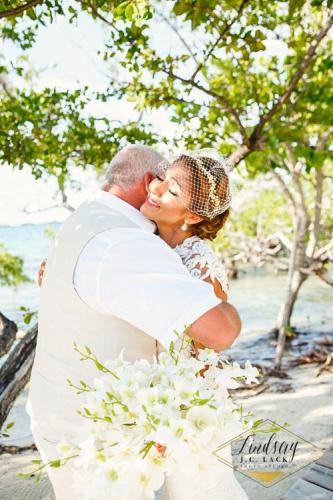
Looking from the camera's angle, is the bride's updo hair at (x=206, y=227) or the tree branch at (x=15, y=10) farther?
the tree branch at (x=15, y=10)

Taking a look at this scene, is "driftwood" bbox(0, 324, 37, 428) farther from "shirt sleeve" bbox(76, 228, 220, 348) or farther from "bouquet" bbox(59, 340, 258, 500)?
"bouquet" bbox(59, 340, 258, 500)

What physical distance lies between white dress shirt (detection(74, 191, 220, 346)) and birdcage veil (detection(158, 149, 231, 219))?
67 centimetres

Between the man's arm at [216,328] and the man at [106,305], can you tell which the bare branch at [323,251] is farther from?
the man's arm at [216,328]

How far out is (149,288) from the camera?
1612 millimetres

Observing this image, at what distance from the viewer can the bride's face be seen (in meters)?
2.28

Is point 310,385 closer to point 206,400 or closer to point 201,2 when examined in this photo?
point 201,2

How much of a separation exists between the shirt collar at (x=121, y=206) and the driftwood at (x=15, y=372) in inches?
80.3

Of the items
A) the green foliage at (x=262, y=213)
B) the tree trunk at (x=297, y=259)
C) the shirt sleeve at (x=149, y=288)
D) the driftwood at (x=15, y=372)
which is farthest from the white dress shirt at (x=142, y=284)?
the green foliage at (x=262, y=213)

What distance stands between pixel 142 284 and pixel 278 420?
536 centimetres

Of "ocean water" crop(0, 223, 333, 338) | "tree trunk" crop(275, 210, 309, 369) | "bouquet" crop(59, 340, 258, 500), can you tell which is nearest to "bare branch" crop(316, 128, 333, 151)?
"tree trunk" crop(275, 210, 309, 369)

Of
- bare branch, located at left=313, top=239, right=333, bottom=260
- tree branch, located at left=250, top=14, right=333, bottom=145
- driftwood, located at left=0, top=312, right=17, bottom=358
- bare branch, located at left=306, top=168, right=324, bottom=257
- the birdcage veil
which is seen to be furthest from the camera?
bare branch, located at left=306, top=168, right=324, bottom=257

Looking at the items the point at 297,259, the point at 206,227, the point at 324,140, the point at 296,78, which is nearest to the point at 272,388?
the point at 297,259

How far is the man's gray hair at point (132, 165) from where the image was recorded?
2.40 meters

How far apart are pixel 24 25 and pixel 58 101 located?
86 centimetres
